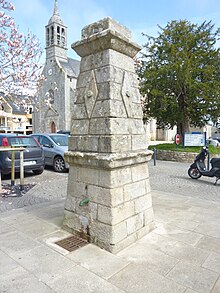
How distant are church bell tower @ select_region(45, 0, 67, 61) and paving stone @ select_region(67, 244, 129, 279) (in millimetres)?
39131

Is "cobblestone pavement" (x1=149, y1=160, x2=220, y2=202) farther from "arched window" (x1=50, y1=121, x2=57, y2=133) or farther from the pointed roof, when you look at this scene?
the pointed roof

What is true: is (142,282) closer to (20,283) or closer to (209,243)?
(20,283)

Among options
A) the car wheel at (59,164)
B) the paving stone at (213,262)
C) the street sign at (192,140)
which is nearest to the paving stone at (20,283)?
the paving stone at (213,262)

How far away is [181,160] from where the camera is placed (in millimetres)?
12164

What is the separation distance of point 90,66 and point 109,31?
0.51m

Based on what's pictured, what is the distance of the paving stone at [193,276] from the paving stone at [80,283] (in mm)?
599

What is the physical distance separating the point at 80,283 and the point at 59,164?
7.01 metres

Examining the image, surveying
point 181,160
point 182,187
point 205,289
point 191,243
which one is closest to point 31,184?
point 182,187

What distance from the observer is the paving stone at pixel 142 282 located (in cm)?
192

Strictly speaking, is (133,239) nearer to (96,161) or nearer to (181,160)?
(96,161)

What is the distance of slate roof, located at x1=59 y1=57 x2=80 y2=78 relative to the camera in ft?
118

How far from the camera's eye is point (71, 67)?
39.0 meters

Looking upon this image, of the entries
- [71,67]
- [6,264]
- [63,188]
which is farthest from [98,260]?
[71,67]

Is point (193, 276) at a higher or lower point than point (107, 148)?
lower
